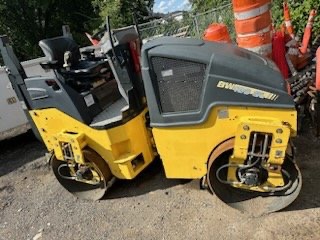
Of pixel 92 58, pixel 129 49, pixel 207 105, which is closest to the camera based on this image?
pixel 207 105

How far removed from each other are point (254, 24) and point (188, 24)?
636 cm

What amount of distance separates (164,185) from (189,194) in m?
0.38

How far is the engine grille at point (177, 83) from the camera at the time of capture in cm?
328

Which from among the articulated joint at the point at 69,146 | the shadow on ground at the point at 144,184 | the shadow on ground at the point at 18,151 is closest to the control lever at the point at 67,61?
the articulated joint at the point at 69,146

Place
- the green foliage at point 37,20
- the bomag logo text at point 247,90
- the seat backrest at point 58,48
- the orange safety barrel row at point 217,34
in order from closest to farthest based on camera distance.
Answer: the bomag logo text at point 247,90 → the seat backrest at point 58,48 → the orange safety barrel row at point 217,34 → the green foliage at point 37,20

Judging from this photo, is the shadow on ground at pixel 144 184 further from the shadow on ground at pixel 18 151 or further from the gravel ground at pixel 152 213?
the shadow on ground at pixel 18 151

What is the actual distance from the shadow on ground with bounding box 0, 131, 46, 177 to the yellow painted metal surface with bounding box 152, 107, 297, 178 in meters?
2.97

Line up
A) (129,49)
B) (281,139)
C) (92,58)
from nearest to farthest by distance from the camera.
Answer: (281,139)
(129,49)
(92,58)

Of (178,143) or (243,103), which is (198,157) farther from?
(243,103)

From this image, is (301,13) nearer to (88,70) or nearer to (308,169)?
(308,169)

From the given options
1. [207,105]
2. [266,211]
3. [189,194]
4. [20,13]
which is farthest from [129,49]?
[20,13]

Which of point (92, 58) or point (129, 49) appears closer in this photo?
point (129, 49)

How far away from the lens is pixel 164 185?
4199mm

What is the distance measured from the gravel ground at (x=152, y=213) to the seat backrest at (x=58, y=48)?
157cm
